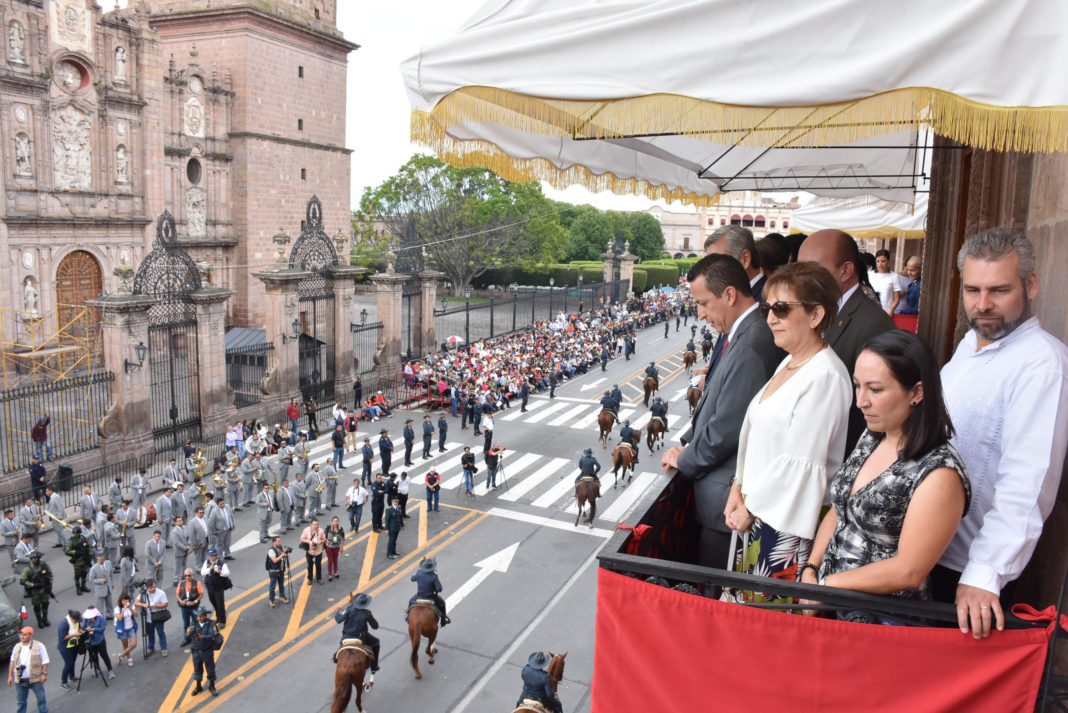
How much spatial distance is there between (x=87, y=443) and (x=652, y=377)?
17526 mm

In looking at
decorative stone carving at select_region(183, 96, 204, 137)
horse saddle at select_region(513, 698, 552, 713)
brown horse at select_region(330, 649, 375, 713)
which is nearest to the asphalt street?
brown horse at select_region(330, 649, 375, 713)

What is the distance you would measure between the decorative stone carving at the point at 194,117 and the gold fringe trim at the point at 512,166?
31497 mm

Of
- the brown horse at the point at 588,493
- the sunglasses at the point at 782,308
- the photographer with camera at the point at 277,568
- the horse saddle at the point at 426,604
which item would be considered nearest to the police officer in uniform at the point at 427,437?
the brown horse at the point at 588,493

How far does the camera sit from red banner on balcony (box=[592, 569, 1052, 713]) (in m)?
2.41

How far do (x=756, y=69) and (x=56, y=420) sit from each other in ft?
73.8

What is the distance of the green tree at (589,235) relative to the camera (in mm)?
86812

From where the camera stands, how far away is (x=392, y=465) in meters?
20.7

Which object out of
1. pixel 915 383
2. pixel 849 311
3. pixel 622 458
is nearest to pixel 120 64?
pixel 622 458

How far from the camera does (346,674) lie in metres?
9.32

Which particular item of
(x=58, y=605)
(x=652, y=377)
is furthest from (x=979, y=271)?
(x=652, y=377)

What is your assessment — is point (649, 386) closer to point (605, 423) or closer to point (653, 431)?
point (605, 423)

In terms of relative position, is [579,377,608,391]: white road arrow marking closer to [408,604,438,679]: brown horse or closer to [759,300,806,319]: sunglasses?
[408,604,438,679]: brown horse

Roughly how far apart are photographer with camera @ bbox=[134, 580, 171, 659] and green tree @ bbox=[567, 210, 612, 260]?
A: 77.1 meters

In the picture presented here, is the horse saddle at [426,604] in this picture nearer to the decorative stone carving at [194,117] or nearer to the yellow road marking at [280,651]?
the yellow road marking at [280,651]
